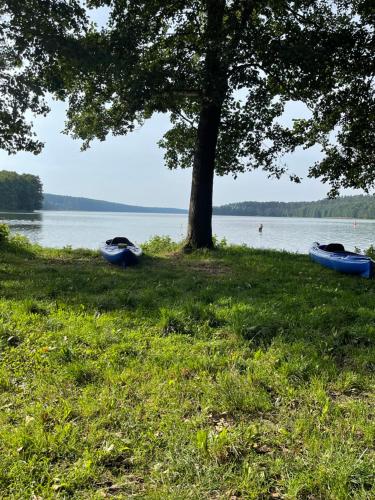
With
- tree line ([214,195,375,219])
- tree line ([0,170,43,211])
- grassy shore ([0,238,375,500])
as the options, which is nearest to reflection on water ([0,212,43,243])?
grassy shore ([0,238,375,500])

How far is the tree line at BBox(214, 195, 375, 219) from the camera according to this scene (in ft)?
474

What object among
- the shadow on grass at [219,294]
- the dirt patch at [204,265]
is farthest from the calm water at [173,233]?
the shadow on grass at [219,294]

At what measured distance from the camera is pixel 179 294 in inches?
362

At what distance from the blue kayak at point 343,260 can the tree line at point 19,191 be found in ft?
309

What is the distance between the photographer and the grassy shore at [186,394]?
323 cm

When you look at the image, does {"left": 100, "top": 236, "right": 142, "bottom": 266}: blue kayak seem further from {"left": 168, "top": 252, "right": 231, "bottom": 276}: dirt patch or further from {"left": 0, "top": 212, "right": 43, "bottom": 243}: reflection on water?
{"left": 0, "top": 212, "right": 43, "bottom": 243}: reflection on water

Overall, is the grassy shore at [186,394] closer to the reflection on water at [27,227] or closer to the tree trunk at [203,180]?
the tree trunk at [203,180]

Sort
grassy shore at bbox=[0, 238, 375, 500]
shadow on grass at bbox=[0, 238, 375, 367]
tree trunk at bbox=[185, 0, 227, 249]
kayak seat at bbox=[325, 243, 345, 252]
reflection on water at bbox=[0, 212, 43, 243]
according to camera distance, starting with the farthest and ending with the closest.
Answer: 1. reflection on water at bbox=[0, 212, 43, 243]
2. tree trunk at bbox=[185, 0, 227, 249]
3. kayak seat at bbox=[325, 243, 345, 252]
4. shadow on grass at bbox=[0, 238, 375, 367]
5. grassy shore at bbox=[0, 238, 375, 500]

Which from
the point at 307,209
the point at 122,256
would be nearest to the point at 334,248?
the point at 122,256

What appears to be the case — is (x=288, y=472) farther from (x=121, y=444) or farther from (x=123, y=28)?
(x=123, y=28)

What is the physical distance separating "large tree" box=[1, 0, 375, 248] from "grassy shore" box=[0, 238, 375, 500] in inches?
319

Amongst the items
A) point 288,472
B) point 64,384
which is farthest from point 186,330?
point 288,472

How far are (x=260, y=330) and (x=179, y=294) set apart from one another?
302cm

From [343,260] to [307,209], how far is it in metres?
162
